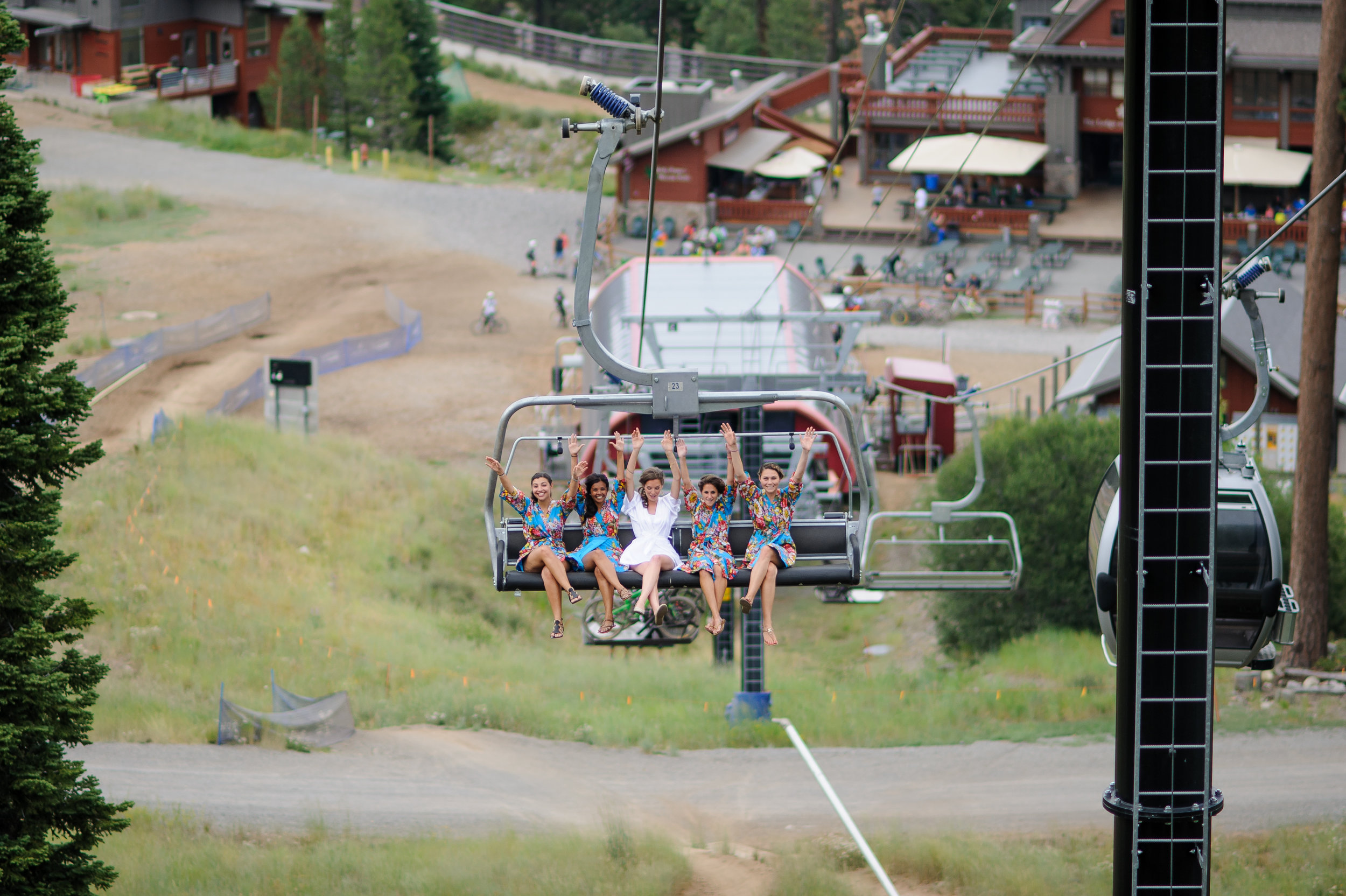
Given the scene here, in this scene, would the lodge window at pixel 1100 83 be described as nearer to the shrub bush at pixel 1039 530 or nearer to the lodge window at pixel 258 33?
the shrub bush at pixel 1039 530

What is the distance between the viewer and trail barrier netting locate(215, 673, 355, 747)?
22.0m

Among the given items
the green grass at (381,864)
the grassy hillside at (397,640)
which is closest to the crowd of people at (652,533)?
the green grass at (381,864)

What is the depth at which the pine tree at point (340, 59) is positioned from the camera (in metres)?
62.1

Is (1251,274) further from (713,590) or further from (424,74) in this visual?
(424,74)

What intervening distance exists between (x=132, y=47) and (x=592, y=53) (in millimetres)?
19125

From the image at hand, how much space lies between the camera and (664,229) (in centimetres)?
5259

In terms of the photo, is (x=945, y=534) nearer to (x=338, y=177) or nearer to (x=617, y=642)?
(x=617, y=642)

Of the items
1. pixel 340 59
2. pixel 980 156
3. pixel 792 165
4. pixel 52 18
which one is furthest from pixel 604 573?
pixel 52 18

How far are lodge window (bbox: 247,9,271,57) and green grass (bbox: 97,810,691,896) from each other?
49.7 m

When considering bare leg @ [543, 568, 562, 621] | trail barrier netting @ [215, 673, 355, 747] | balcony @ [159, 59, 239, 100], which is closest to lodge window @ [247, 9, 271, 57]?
balcony @ [159, 59, 239, 100]

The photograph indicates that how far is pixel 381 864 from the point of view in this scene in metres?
18.1

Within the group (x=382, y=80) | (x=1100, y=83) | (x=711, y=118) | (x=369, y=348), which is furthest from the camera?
(x=382, y=80)

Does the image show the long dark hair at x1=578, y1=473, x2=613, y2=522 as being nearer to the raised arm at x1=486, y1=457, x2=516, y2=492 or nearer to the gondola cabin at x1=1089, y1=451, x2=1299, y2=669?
the raised arm at x1=486, y1=457, x2=516, y2=492

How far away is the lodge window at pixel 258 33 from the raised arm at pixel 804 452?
178 ft
